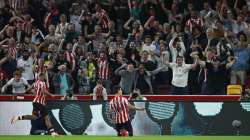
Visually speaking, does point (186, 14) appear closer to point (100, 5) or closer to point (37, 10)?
point (100, 5)

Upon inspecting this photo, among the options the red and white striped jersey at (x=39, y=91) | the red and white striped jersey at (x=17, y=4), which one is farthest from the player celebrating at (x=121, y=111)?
the red and white striped jersey at (x=17, y=4)

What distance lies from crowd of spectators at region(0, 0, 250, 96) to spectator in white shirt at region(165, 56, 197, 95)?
0.03 meters

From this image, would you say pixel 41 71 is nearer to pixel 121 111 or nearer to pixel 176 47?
pixel 121 111

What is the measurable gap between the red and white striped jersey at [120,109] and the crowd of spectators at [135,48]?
191 cm

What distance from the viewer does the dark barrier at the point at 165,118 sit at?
69.7 ft

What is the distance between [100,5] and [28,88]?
506 centimetres

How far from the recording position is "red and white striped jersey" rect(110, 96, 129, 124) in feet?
67.5

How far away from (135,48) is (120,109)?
3.45 m

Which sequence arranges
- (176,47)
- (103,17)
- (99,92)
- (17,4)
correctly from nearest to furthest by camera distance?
1. (99,92)
2. (176,47)
3. (103,17)
4. (17,4)

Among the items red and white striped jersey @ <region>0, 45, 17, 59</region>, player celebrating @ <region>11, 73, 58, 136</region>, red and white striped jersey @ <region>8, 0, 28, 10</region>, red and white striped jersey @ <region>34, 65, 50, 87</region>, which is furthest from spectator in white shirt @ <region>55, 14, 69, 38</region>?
player celebrating @ <region>11, 73, 58, 136</region>

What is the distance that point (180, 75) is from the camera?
2238 cm

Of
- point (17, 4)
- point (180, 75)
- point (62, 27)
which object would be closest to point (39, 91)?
point (62, 27)

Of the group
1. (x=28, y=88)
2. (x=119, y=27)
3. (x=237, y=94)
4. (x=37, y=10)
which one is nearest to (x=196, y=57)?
(x=237, y=94)

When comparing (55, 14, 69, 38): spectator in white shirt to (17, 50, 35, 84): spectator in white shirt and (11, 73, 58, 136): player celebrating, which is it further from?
(11, 73, 58, 136): player celebrating
